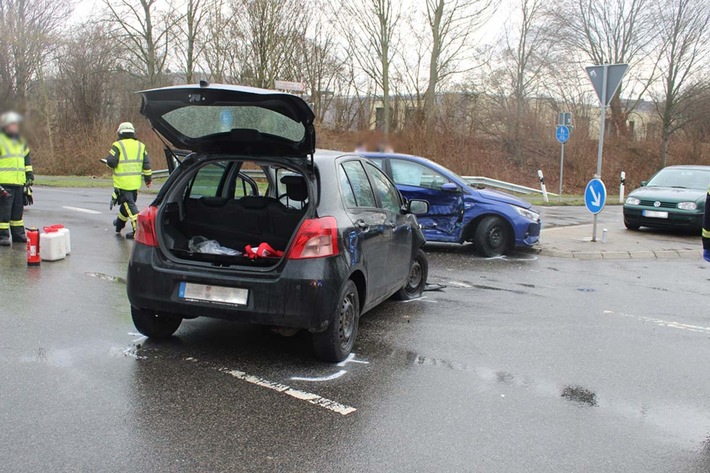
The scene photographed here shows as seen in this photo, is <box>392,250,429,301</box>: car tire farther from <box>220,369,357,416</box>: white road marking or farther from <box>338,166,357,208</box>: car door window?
<box>220,369,357,416</box>: white road marking

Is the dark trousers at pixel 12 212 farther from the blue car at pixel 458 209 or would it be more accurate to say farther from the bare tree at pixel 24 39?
the bare tree at pixel 24 39

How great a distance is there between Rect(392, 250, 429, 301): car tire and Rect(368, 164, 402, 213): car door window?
2.68ft

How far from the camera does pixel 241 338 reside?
18.4 feet

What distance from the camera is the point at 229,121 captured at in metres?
5.23

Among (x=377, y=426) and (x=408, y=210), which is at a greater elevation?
(x=408, y=210)

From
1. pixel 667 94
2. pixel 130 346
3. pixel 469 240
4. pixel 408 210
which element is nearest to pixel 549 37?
pixel 667 94

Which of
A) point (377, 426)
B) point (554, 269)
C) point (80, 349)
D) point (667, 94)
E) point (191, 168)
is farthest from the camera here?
point (667, 94)

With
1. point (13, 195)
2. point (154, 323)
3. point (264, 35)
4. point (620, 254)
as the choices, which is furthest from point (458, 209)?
point (264, 35)

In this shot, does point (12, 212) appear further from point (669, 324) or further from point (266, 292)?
point (669, 324)

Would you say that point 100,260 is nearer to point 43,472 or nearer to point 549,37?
point 43,472

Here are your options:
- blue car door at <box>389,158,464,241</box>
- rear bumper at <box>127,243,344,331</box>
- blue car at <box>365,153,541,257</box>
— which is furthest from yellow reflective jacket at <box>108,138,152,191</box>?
rear bumper at <box>127,243,344,331</box>

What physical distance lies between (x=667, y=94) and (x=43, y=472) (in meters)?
38.0

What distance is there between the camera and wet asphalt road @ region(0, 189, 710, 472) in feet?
11.6

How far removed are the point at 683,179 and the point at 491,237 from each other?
23.0 ft
